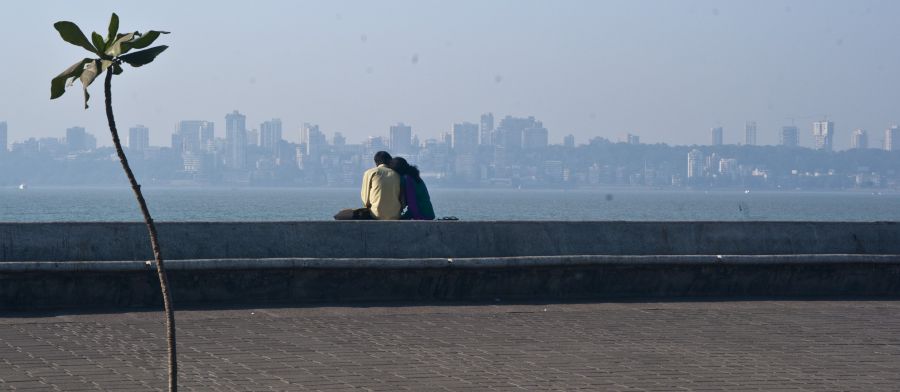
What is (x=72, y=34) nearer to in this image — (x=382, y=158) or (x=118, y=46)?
(x=118, y=46)

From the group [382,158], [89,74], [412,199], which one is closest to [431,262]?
[412,199]

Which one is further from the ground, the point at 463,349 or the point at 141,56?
the point at 141,56

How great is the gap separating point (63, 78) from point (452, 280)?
7773mm

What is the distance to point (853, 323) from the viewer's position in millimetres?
11820

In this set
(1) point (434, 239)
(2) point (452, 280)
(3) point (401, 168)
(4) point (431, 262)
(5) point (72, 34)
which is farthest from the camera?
(3) point (401, 168)

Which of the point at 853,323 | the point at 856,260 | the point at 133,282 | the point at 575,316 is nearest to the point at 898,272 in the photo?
the point at 856,260

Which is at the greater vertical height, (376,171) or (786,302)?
(376,171)

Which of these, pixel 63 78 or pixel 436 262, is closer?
pixel 63 78

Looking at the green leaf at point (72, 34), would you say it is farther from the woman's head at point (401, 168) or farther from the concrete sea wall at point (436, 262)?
the woman's head at point (401, 168)

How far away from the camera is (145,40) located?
5102mm

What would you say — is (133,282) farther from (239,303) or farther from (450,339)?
(450,339)

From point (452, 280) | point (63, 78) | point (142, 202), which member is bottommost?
point (452, 280)

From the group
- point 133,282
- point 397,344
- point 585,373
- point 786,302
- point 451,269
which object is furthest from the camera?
point 786,302

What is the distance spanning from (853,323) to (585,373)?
12.8 ft
